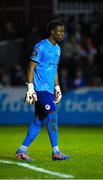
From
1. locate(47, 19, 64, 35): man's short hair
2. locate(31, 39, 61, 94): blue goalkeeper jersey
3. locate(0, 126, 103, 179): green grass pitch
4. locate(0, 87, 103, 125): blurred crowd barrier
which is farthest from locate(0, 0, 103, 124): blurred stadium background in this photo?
locate(47, 19, 64, 35): man's short hair

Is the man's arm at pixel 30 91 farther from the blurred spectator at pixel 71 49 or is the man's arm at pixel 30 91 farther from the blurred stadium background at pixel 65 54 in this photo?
the blurred spectator at pixel 71 49

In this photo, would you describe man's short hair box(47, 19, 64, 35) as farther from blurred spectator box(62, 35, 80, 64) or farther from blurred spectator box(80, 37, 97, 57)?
blurred spectator box(80, 37, 97, 57)

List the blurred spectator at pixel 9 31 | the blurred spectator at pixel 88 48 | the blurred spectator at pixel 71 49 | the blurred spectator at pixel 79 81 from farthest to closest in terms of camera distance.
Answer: the blurred spectator at pixel 9 31
the blurred spectator at pixel 88 48
the blurred spectator at pixel 71 49
the blurred spectator at pixel 79 81

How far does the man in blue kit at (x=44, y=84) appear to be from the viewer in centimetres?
1120

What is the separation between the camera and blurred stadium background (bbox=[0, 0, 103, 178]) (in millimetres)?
19656

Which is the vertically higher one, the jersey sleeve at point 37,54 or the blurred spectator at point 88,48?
the jersey sleeve at point 37,54

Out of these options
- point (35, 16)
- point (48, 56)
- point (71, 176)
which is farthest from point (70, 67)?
point (71, 176)

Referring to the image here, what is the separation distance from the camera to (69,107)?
19.7 m

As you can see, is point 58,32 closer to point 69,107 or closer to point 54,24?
point 54,24

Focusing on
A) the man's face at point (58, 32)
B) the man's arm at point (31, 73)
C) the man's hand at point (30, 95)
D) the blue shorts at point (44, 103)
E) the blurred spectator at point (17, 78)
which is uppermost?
the man's face at point (58, 32)

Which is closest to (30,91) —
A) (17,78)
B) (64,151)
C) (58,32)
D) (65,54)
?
(58,32)

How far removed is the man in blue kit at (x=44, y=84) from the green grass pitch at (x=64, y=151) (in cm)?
33

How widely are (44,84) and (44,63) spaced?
32 centimetres

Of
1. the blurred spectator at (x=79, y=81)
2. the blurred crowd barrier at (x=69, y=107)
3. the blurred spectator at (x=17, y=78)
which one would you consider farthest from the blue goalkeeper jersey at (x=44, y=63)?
the blurred spectator at (x=17, y=78)
